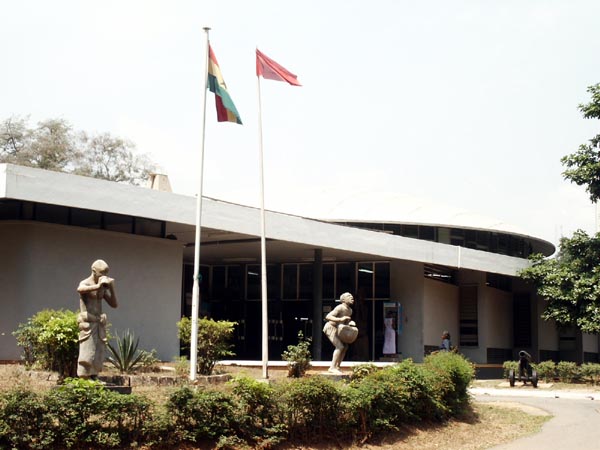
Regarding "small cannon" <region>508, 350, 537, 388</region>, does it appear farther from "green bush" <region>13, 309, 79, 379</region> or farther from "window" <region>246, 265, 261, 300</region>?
"green bush" <region>13, 309, 79, 379</region>

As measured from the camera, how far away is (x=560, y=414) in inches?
715

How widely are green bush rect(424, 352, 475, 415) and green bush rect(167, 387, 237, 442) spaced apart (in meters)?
5.58

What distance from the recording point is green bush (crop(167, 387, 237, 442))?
11.8 metres

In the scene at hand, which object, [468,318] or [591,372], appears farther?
[468,318]

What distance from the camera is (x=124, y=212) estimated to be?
65.1ft

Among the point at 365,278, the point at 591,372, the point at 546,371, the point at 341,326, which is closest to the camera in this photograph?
the point at 341,326

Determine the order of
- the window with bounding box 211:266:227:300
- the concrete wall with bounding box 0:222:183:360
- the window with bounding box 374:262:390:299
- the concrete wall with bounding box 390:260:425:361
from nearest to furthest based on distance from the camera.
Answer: the concrete wall with bounding box 0:222:183:360 → the concrete wall with bounding box 390:260:425:361 → the window with bounding box 374:262:390:299 → the window with bounding box 211:266:227:300

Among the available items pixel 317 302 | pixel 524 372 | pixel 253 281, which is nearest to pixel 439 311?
pixel 317 302

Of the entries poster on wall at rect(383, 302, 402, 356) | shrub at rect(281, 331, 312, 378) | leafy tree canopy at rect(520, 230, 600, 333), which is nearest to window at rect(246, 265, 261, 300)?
poster on wall at rect(383, 302, 402, 356)

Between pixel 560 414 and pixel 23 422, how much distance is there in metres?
12.0

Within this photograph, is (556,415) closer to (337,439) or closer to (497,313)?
(337,439)

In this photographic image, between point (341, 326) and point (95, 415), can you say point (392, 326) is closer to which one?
point (341, 326)

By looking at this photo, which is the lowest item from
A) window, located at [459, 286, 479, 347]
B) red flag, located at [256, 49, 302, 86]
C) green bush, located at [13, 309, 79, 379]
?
green bush, located at [13, 309, 79, 379]

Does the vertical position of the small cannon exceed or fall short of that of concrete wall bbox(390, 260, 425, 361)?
it falls short
